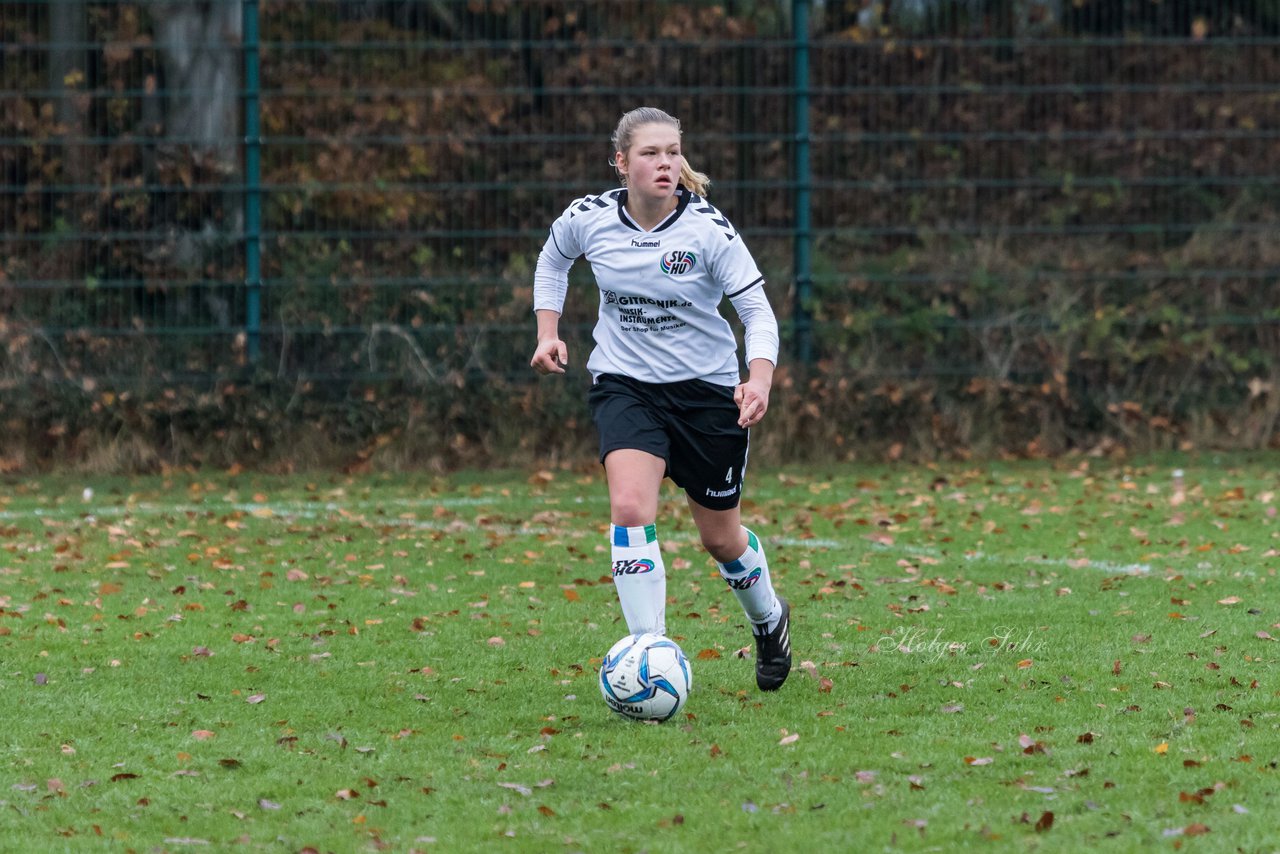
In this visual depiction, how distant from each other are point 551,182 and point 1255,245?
210 inches

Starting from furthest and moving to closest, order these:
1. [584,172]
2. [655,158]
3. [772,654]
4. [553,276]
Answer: [584,172]
[553,276]
[772,654]
[655,158]

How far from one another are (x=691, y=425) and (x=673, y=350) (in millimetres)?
242

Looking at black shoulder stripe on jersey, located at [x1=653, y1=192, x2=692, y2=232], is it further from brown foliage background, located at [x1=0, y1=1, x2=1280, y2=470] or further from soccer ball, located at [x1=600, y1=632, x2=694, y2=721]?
brown foliage background, located at [x1=0, y1=1, x2=1280, y2=470]

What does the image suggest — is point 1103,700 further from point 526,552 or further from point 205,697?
point 526,552

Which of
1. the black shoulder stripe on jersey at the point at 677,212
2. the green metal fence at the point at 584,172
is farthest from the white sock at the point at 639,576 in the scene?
the green metal fence at the point at 584,172

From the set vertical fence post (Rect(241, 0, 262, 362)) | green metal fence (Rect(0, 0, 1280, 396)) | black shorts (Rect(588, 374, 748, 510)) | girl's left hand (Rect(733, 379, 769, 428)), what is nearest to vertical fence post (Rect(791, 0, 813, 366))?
green metal fence (Rect(0, 0, 1280, 396))

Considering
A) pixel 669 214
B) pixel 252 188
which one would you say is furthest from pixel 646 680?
pixel 252 188

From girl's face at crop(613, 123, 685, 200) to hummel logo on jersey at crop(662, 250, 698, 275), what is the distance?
0.19 metres

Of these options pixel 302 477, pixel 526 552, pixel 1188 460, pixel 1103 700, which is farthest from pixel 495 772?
pixel 1188 460

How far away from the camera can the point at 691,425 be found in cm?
594

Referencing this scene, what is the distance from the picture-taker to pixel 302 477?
12.9m

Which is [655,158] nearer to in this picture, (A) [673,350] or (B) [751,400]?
(A) [673,350]

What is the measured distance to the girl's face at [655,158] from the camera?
228 inches

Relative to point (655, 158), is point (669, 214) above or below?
below
